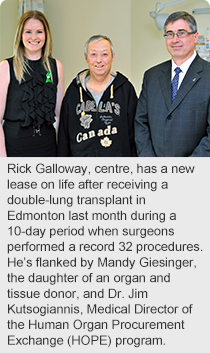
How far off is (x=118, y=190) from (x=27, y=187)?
31 cm

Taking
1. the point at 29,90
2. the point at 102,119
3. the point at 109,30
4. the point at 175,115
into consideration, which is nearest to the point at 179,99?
the point at 175,115

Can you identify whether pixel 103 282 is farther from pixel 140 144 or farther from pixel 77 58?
pixel 77 58

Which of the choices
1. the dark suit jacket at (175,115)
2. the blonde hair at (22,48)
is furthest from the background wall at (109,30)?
the dark suit jacket at (175,115)

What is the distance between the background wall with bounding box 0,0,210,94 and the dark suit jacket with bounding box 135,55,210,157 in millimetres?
2605

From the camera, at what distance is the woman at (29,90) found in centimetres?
224

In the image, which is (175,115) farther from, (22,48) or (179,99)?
(22,48)

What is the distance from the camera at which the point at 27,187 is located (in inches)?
59.6

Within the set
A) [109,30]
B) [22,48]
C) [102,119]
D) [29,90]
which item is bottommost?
[102,119]

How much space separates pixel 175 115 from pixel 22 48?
2.81 feet

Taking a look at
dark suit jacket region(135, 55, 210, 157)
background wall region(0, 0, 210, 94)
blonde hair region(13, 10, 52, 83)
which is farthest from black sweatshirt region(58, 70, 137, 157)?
background wall region(0, 0, 210, 94)

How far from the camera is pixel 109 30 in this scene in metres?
4.87

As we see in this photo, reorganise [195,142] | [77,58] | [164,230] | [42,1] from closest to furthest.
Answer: [164,230]
[195,142]
[42,1]
[77,58]

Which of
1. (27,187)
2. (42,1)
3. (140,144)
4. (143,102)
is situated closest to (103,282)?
(27,187)

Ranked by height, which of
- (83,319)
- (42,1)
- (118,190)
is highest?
(42,1)
